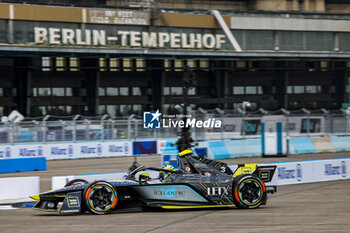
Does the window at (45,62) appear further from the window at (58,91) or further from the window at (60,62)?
the window at (58,91)

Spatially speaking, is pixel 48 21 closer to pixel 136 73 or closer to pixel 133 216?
pixel 136 73

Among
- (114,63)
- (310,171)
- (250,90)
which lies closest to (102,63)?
(114,63)

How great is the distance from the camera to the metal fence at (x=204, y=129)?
1259 inches

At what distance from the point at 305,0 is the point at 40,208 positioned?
52.0 m

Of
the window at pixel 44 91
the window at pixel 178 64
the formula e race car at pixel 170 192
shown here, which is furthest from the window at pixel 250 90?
the formula e race car at pixel 170 192

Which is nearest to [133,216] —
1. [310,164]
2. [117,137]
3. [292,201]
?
[292,201]

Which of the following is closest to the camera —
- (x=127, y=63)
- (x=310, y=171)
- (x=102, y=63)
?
(x=310, y=171)

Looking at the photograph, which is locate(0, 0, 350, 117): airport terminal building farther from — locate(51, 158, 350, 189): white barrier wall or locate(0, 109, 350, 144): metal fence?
locate(51, 158, 350, 189): white barrier wall

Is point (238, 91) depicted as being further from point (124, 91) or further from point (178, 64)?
point (124, 91)

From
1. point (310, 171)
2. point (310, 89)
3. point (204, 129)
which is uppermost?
point (310, 89)

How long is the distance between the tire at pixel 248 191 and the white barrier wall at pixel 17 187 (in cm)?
565

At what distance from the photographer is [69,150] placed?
32000 mm

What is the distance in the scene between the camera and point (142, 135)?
34156 millimetres

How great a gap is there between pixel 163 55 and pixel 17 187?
35130mm
